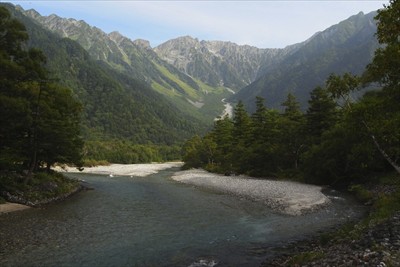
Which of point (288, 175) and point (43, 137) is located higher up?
point (43, 137)

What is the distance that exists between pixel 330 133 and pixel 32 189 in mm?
42215

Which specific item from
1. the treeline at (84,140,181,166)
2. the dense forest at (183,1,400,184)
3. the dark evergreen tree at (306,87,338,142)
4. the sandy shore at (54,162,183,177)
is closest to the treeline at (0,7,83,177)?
the dense forest at (183,1,400,184)

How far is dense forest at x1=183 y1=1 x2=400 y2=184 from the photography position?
67.0 feet

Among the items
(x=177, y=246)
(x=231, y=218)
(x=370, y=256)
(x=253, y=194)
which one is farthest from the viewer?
(x=253, y=194)

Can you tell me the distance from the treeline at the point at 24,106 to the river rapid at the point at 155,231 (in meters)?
7.44

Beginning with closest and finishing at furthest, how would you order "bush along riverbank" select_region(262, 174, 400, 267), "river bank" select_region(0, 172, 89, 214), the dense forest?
"bush along riverbank" select_region(262, 174, 400, 267)
the dense forest
"river bank" select_region(0, 172, 89, 214)

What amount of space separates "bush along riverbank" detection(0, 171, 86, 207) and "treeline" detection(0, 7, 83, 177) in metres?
1.57

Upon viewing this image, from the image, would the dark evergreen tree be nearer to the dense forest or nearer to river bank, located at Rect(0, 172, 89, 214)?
the dense forest

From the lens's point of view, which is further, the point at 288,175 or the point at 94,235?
the point at 288,175

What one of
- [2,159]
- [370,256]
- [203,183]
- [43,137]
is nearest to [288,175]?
[203,183]

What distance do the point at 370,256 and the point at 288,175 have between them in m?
53.8

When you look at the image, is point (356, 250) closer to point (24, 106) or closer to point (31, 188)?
point (24, 106)

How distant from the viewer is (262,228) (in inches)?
1113

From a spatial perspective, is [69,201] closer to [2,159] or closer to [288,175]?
[2,159]
